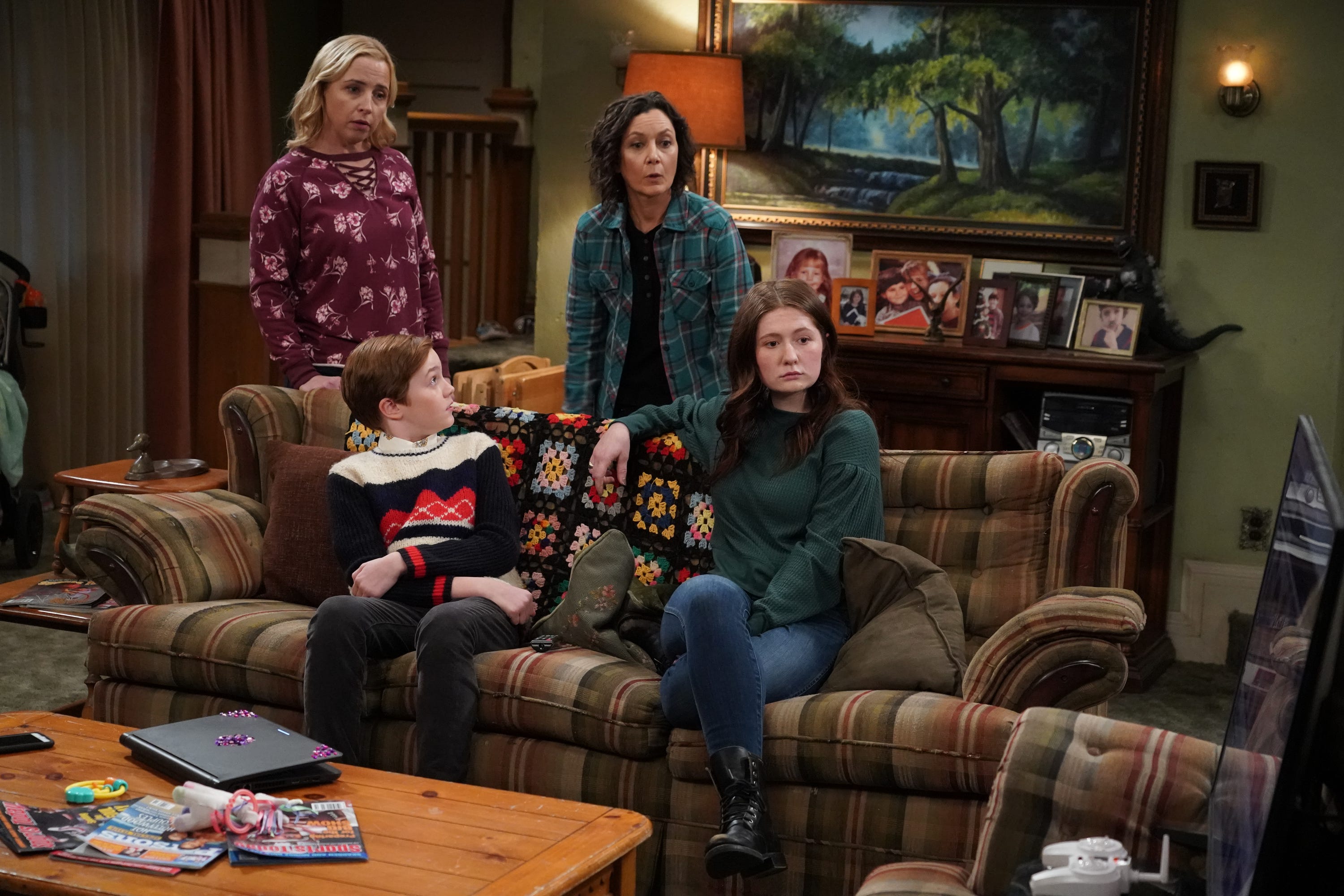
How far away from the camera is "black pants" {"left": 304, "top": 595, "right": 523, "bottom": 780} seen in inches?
102

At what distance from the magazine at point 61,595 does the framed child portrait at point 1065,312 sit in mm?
2678

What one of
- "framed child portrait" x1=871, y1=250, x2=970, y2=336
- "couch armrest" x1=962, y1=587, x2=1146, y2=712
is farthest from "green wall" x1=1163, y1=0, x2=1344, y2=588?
"couch armrest" x1=962, y1=587, x2=1146, y2=712

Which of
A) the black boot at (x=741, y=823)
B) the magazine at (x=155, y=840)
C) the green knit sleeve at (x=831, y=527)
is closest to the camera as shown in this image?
the magazine at (x=155, y=840)

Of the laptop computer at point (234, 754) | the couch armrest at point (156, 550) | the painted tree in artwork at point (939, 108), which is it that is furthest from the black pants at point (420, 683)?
the painted tree in artwork at point (939, 108)

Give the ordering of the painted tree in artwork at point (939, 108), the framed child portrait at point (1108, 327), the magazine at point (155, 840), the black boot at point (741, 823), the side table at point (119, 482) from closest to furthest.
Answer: the magazine at point (155, 840)
the black boot at point (741, 823)
the side table at point (119, 482)
the framed child portrait at point (1108, 327)
the painted tree in artwork at point (939, 108)

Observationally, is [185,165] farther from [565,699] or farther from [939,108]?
[565,699]

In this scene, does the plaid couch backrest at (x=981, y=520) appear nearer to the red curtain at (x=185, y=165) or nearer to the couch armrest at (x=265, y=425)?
the couch armrest at (x=265, y=425)

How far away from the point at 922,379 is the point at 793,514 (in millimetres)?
1687

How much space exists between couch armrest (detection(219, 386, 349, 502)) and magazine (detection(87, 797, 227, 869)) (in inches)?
57.0

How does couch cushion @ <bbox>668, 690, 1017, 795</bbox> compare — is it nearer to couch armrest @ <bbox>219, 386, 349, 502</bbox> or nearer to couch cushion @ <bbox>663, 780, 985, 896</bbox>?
couch cushion @ <bbox>663, 780, 985, 896</bbox>

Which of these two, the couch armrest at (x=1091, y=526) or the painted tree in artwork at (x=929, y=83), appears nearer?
the couch armrest at (x=1091, y=526)

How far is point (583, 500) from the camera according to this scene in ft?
10.2

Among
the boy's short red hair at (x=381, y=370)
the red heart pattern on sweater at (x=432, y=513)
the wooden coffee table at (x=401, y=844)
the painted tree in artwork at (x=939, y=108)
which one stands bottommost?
the wooden coffee table at (x=401, y=844)

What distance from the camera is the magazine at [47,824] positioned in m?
1.85
